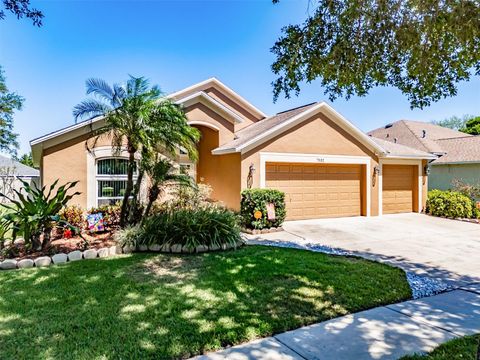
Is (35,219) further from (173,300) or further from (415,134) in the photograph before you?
(415,134)

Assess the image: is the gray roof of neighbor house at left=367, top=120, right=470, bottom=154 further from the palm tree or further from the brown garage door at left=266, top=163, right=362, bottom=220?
the palm tree

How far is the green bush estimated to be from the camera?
1459 cm

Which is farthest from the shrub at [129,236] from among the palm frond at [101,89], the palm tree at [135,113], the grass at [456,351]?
the grass at [456,351]

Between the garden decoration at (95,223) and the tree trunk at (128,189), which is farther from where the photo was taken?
the garden decoration at (95,223)

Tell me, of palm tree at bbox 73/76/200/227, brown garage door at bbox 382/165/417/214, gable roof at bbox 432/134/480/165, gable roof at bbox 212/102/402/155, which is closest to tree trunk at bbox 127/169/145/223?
palm tree at bbox 73/76/200/227

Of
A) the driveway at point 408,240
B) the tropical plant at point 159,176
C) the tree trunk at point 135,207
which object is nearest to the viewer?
the driveway at point 408,240

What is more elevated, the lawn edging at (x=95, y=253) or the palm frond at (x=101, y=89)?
the palm frond at (x=101, y=89)

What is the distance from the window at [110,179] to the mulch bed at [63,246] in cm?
332

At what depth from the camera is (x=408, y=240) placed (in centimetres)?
998

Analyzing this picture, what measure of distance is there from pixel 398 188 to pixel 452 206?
8.10ft

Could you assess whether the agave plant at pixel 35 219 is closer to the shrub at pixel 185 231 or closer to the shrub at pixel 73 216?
the shrub at pixel 185 231

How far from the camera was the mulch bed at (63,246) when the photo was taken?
7.42 meters

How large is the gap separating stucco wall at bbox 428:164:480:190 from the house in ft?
16.9

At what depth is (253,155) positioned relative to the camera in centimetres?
1252
